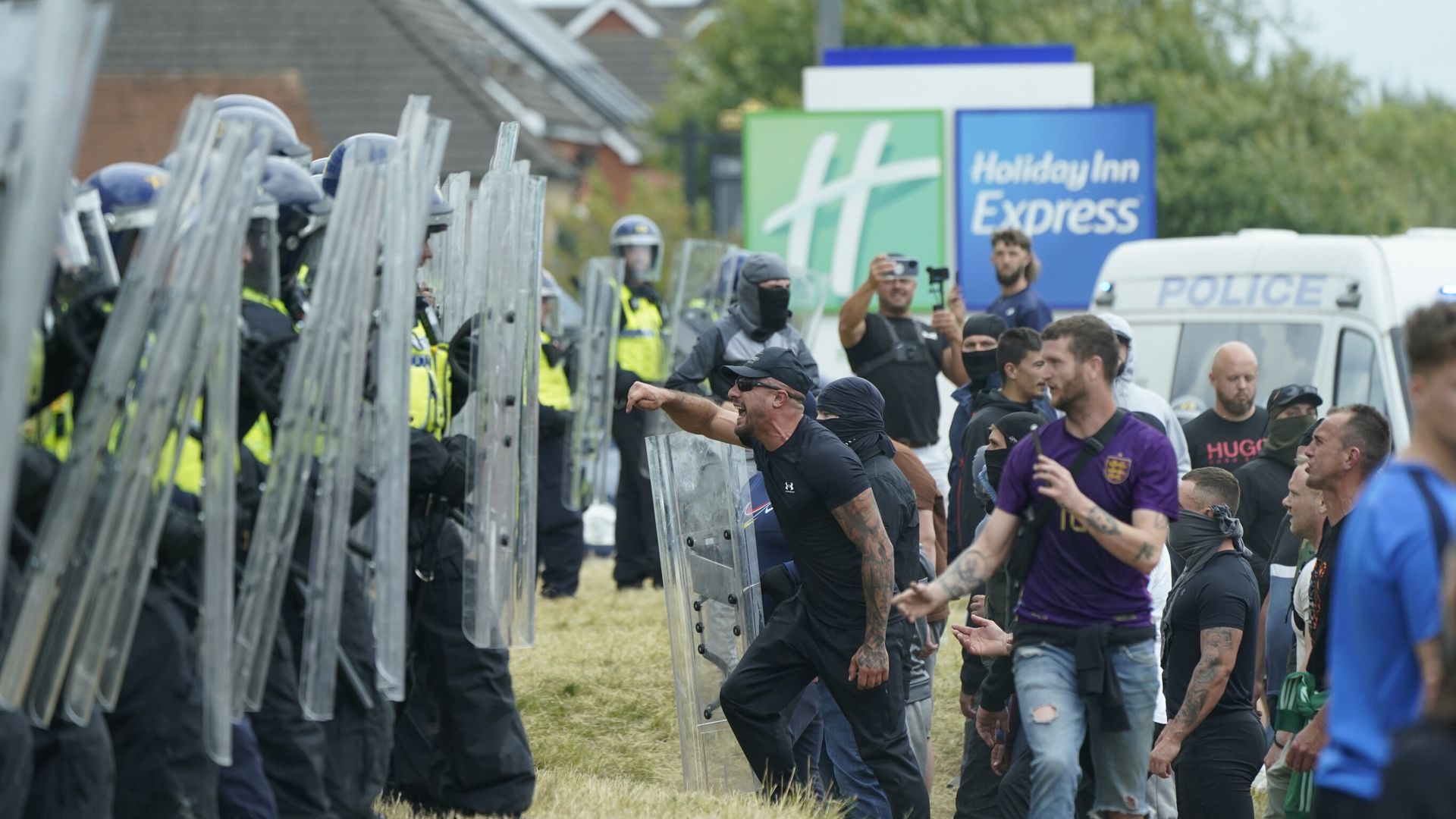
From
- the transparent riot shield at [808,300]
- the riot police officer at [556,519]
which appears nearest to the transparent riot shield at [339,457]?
the riot police officer at [556,519]

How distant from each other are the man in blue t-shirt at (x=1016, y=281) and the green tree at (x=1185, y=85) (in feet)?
67.7

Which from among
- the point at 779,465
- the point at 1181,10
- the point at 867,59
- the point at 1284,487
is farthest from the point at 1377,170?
the point at 779,465

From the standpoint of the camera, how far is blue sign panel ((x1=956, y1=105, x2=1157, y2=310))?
53.9 ft

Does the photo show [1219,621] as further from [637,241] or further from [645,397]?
[637,241]

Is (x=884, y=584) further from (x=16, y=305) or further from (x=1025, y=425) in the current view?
(x=16, y=305)

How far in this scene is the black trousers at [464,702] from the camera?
6207 mm

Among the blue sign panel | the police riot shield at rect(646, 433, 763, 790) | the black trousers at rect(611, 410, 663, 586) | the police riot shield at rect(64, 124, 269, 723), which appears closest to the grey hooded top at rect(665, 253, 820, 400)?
the police riot shield at rect(646, 433, 763, 790)

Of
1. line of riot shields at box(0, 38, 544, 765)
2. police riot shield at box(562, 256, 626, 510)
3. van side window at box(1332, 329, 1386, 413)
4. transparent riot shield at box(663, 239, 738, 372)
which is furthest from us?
transparent riot shield at box(663, 239, 738, 372)

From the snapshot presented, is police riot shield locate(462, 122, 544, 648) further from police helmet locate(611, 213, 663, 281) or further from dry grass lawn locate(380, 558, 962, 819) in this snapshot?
police helmet locate(611, 213, 663, 281)

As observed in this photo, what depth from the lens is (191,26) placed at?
157 feet

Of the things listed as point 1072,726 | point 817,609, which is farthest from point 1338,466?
point 817,609

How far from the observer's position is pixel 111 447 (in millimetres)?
4824

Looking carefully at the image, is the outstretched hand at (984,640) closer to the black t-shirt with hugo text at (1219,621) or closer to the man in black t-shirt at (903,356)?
the black t-shirt with hugo text at (1219,621)

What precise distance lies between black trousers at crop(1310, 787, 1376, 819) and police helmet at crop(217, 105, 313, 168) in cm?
385
